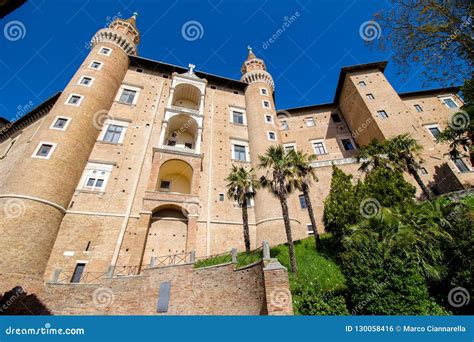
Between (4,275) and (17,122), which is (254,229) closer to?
(4,275)

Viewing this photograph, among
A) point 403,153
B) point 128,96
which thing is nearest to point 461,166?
point 403,153

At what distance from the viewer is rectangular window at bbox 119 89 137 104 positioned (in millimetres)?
26578

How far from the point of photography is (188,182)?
78.9ft

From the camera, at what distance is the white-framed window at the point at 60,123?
66.6 feet

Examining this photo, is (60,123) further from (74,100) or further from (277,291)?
→ (277,291)

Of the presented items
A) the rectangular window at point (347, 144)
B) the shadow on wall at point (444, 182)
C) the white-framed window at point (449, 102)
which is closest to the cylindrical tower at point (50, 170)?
the rectangular window at point (347, 144)

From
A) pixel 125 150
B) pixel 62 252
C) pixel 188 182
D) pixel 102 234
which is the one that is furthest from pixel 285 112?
pixel 62 252

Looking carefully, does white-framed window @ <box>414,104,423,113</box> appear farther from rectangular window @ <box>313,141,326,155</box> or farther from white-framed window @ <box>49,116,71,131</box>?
white-framed window @ <box>49,116,71,131</box>

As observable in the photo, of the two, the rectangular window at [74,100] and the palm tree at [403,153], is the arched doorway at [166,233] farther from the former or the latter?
the palm tree at [403,153]

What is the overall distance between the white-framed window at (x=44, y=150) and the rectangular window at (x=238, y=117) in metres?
18.3

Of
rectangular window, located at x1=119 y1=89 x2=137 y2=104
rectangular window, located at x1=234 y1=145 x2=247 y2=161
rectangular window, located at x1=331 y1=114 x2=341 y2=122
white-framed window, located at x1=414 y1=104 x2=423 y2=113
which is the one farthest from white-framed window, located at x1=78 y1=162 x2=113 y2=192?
white-framed window, located at x1=414 y1=104 x2=423 y2=113

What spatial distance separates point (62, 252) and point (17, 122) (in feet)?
76.6

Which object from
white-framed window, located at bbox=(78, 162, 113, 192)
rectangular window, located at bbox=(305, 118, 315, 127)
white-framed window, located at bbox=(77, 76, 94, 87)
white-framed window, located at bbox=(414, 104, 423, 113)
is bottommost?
white-framed window, located at bbox=(78, 162, 113, 192)

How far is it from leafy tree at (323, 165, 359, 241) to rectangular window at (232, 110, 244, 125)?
49.1 ft
